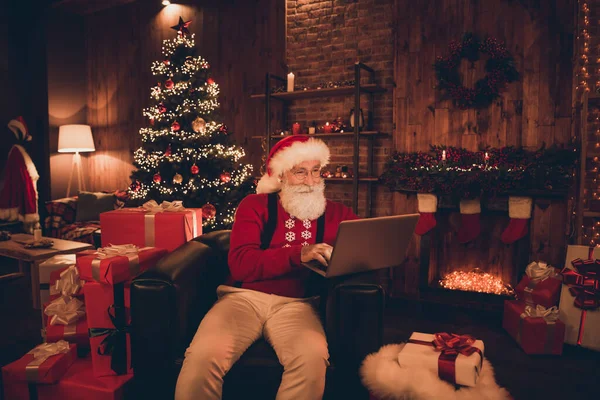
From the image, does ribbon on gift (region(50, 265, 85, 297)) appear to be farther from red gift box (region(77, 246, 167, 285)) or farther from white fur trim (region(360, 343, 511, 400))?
white fur trim (region(360, 343, 511, 400))

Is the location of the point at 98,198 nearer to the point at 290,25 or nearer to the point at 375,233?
the point at 290,25

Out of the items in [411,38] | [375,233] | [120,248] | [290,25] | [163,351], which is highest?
[290,25]

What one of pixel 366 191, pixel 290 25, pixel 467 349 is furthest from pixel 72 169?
pixel 467 349

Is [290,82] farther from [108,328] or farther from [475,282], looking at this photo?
[108,328]

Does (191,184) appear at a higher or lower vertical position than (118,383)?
higher

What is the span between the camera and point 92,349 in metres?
1.91

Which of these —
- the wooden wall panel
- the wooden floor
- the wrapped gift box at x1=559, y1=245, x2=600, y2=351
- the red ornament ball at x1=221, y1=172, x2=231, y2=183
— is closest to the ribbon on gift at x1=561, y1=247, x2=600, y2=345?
the wrapped gift box at x1=559, y1=245, x2=600, y2=351

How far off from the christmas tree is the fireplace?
6.26 ft

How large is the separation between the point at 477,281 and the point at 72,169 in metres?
5.59

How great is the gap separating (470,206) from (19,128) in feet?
17.8

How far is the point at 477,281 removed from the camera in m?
3.61

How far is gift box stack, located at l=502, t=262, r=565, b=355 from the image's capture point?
263 centimetres

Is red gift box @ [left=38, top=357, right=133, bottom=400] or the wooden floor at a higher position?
red gift box @ [left=38, top=357, right=133, bottom=400]

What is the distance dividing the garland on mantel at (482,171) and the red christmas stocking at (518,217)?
73mm
